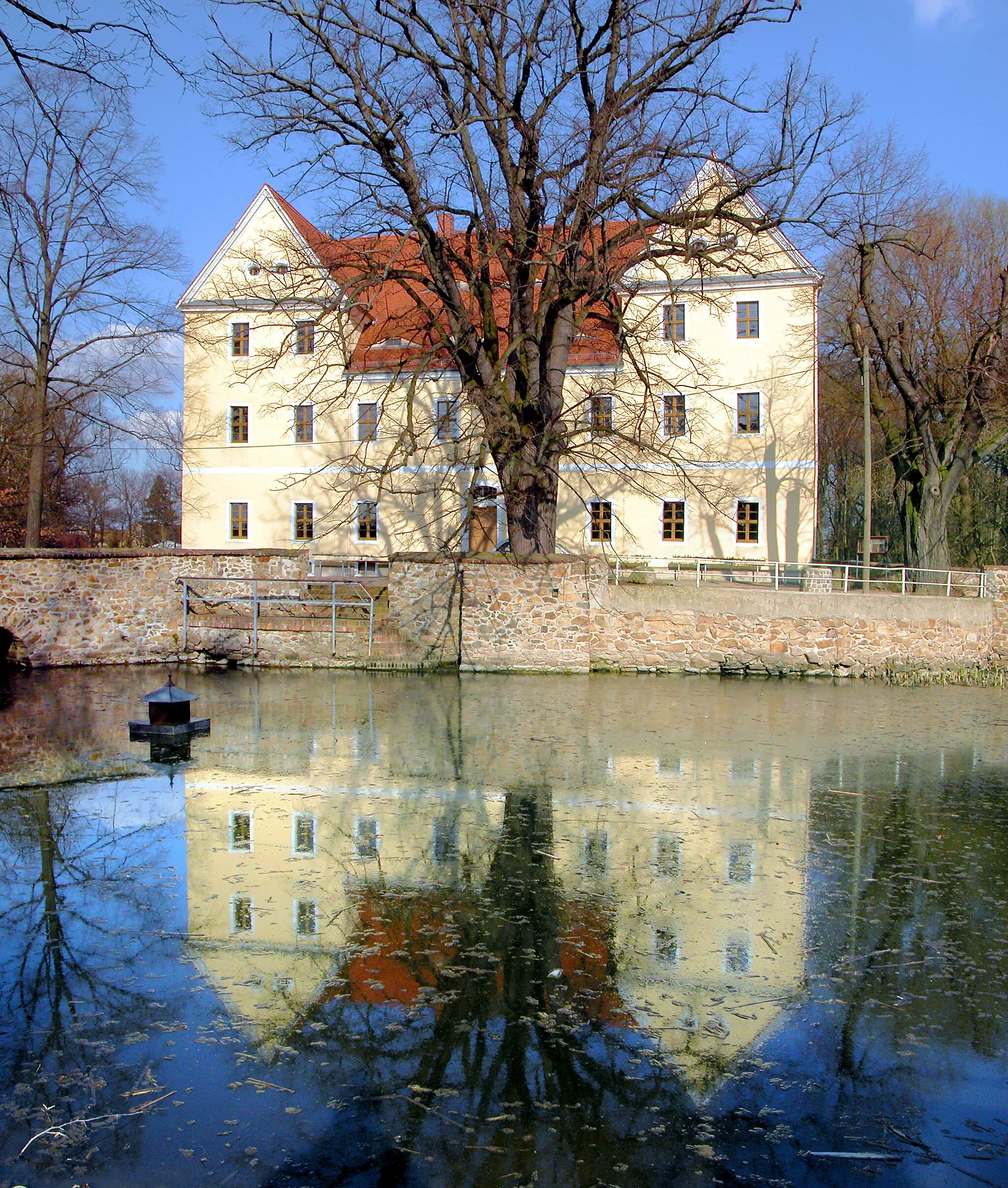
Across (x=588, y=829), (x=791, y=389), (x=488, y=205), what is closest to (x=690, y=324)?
(x=791, y=389)

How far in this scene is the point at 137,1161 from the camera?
3297 mm

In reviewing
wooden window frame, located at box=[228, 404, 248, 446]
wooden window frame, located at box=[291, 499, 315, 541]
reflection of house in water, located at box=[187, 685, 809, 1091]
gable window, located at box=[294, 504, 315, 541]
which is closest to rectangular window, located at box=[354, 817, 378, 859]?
reflection of house in water, located at box=[187, 685, 809, 1091]

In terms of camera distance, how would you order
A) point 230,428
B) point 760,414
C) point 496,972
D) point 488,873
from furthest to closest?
point 230,428, point 760,414, point 488,873, point 496,972

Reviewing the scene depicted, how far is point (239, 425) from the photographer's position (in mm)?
32594

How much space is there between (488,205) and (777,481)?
49.3ft

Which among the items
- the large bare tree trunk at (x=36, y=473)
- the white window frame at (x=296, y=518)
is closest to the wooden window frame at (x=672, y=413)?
the white window frame at (x=296, y=518)

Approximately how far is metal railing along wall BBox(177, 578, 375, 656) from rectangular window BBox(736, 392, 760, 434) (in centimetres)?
1426

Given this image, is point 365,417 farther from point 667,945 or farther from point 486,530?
point 667,945

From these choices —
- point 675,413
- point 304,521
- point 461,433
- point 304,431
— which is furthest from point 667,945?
point 304,431

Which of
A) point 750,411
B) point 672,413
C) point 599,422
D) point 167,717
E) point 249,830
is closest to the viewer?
point 249,830

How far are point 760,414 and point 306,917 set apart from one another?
2691 centimetres

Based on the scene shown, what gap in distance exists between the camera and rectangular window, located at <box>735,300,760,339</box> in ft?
97.1

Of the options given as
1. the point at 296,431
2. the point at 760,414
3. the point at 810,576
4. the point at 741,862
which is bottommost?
the point at 741,862

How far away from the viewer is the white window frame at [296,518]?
32531mm
